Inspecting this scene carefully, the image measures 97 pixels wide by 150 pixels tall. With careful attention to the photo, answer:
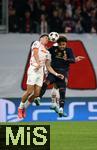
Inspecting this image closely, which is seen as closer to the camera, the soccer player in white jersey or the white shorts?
the soccer player in white jersey

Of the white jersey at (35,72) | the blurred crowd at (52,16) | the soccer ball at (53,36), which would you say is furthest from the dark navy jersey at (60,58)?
the blurred crowd at (52,16)

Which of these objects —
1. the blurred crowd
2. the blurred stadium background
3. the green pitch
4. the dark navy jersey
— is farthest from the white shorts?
the blurred crowd

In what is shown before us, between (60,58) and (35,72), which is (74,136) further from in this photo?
(60,58)

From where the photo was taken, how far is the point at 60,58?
18.2 meters

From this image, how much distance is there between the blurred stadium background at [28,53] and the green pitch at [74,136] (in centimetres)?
283

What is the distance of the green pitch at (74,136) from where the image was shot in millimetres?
12695

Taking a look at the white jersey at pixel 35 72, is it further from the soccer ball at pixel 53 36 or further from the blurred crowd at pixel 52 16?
the blurred crowd at pixel 52 16

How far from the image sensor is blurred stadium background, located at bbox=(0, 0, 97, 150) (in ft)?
64.2

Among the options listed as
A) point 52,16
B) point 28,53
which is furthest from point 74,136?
point 52,16

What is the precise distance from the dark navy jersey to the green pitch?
5.82 feet

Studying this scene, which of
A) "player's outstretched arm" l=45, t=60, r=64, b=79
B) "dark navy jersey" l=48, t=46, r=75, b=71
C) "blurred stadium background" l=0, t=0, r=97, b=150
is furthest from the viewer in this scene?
"blurred stadium background" l=0, t=0, r=97, b=150

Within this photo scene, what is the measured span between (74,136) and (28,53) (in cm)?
581

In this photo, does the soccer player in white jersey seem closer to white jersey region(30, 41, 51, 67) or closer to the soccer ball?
white jersey region(30, 41, 51, 67)

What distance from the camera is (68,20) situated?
67.6 feet
